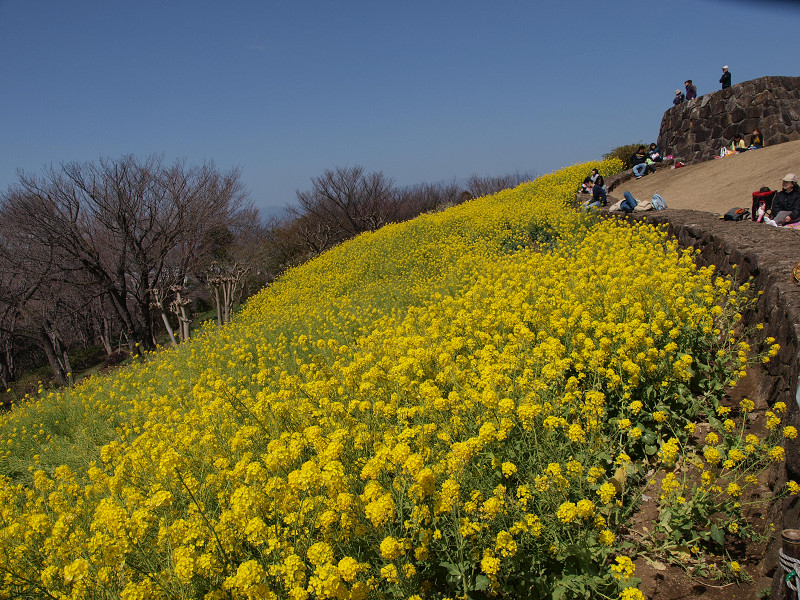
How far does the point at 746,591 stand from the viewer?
2.71m

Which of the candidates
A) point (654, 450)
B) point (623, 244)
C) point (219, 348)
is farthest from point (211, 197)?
point (654, 450)

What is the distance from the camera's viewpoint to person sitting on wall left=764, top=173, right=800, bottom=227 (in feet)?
25.8

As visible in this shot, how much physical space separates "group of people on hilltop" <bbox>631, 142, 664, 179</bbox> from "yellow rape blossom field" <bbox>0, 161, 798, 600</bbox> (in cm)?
1442

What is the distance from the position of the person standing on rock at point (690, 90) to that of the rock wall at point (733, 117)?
583 millimetres

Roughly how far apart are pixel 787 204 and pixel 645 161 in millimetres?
12580

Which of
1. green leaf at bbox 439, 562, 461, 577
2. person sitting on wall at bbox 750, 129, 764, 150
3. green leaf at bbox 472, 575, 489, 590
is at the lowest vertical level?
green leaf at bbox 472, 575, 489, 590

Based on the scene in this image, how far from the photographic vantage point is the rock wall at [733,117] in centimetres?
1639

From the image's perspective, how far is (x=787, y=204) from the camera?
8023mm

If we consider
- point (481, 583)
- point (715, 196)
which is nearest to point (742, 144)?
point (715, 196)

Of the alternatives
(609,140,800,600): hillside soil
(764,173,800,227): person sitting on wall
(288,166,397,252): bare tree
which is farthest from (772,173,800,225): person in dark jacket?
(288,166,397,252): bare tree

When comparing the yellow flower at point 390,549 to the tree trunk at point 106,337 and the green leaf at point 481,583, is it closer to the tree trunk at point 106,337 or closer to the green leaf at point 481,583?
the green leaf at point 481,583

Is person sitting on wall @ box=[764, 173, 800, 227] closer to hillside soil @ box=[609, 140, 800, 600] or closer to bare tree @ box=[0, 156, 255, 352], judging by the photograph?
hillside soil @ box=[609, 140, 800, 600]

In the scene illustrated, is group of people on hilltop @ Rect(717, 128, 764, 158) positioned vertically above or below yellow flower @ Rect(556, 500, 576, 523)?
above

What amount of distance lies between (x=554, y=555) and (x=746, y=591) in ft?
3.40
